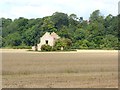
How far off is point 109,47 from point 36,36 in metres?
28.0

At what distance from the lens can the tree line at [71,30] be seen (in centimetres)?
10350

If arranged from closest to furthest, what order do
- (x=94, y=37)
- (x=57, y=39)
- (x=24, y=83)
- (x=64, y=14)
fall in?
(x=24, y=83)
(x=57, y=39)
(x=94, y=37)
(x=64, y=14)

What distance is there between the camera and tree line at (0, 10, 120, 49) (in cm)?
10350

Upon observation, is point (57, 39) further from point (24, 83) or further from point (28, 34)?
point (24, 83)

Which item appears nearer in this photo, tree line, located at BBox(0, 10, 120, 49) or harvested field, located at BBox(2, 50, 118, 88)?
harvested field, located at BBox(2, 50, 118, 88)

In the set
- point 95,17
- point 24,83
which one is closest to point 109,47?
point 95,17

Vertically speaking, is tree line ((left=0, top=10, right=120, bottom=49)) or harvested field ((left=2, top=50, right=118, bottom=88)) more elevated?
tree line ((left=0, top=10, right=120, bottom=49))

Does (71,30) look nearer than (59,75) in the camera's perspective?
No

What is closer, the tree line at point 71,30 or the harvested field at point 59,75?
the harvested field at point 59,75

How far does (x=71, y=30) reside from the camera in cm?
12156

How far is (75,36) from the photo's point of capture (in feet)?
367

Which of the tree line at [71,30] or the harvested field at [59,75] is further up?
the tree line at [71,30]

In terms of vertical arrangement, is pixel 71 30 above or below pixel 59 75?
above

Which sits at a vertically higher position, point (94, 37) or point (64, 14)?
point (64, 14)
